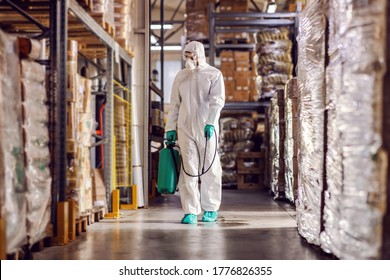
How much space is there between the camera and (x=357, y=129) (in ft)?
10.5

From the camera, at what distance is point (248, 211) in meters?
8.04

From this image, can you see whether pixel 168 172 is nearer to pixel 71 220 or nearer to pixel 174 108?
pixel 174 108

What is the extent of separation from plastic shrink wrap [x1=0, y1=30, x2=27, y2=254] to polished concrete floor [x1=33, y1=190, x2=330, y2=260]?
697 millimetres

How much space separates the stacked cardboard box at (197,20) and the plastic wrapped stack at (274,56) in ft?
8.94

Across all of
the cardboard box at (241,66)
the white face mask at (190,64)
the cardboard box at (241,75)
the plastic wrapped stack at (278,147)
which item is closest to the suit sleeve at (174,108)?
the white face mask at (190,64)

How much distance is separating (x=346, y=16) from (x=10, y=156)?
2.33 metres

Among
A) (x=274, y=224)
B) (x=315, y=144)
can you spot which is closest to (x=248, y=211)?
(x=274, y=224)

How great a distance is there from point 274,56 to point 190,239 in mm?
7332

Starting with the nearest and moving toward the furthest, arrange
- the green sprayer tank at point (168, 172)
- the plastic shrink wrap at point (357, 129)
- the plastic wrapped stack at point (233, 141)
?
1. the plastic shrink wrap at point (357, 129)
2. the green sprayer tank at point (168, 172)
3. the plastic wrapped stack at point (233, 141)

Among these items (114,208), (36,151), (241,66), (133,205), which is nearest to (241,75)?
(241,66)

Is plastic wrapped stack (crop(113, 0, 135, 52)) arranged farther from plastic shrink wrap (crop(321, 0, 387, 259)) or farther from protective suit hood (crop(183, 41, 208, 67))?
plastic shrink wrap (crop(321, 0, 387, 259))

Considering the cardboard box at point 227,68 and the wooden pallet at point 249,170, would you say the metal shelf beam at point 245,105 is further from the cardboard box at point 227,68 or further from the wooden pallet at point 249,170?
the wooden pallet at point 249,170

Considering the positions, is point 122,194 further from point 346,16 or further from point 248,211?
point 346,16

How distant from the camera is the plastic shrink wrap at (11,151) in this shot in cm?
363
